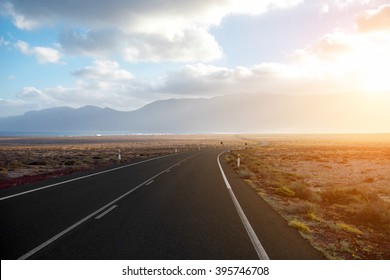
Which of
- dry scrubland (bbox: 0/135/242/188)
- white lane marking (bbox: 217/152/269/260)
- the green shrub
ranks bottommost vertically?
dry scrubland (bbox: 0/135/242/188)

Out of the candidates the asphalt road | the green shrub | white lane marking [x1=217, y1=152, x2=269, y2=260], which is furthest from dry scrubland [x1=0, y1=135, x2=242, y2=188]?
the green shrub

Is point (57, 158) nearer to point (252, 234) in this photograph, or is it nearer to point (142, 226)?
point (142, 226)

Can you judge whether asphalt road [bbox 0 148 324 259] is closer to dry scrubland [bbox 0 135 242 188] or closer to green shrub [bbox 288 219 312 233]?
green shrub [bbox 288 219 312 233]

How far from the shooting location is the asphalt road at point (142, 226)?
239 inches

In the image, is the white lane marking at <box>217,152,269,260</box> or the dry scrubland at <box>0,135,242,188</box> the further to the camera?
the dry scrubland at <box>0,135,242,188</box>

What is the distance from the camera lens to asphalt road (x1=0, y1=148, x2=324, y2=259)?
6.07 meters

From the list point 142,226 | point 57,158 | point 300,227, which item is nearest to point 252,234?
point 300,227

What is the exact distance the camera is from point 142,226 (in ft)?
25.8

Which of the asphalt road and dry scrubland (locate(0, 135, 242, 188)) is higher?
the asphalt road

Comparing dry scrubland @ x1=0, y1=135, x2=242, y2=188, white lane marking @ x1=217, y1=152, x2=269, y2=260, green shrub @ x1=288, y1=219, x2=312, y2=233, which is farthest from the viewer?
dry scrubland @ x1=0, y1=135, x2=242, y2=188
